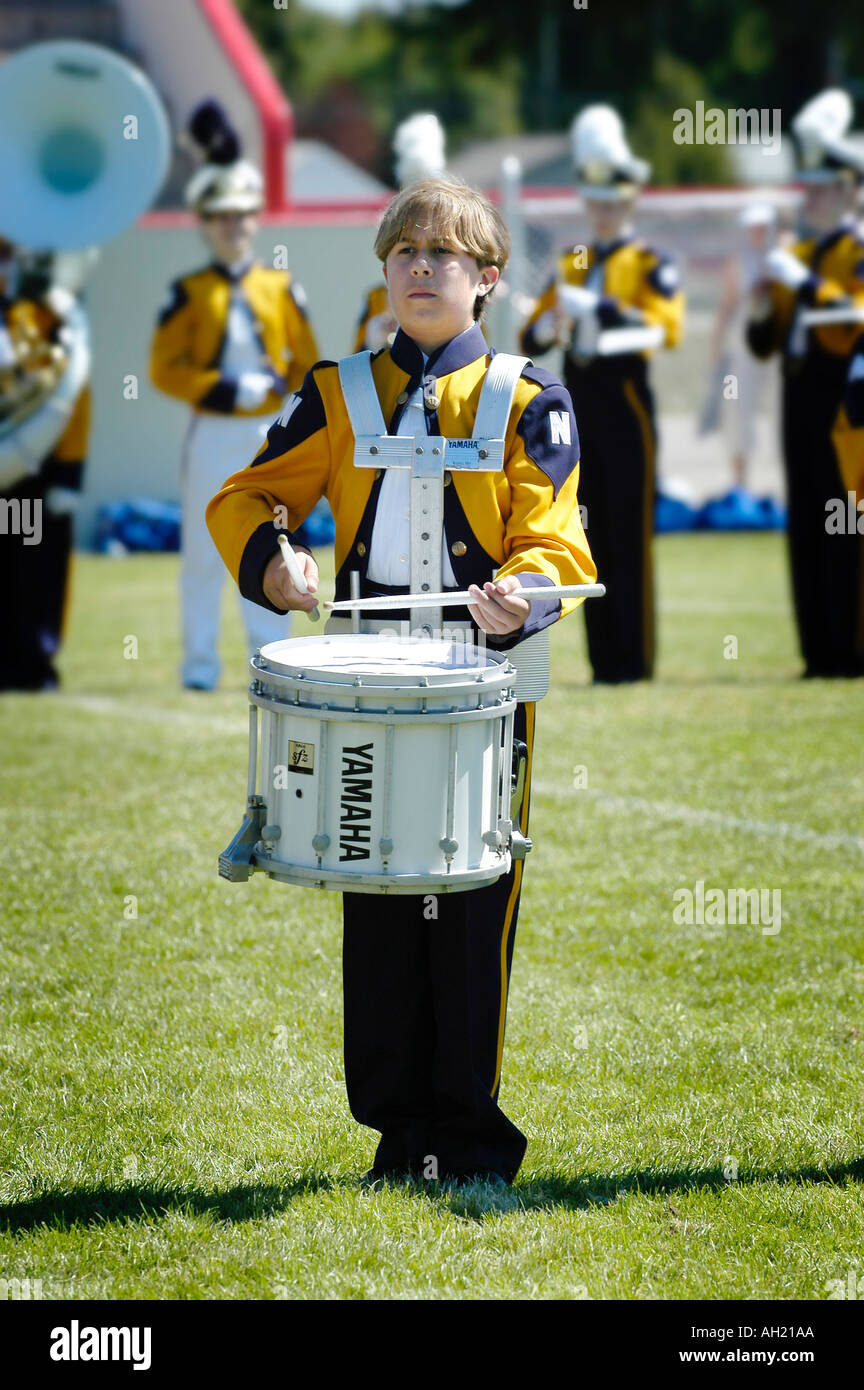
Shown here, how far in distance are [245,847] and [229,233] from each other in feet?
20.8

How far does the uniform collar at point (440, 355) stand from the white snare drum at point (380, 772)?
1.91ft

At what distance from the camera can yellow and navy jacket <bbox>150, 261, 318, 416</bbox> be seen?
8.80 meters

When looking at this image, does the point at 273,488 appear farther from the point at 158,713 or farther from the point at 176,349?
the point at 176,349

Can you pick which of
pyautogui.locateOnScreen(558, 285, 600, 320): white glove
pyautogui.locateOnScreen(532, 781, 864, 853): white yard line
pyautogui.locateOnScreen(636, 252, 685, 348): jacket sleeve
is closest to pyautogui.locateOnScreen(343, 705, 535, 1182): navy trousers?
pyautogui.locateOnScreen(532, 781, 864, 853): white yard line

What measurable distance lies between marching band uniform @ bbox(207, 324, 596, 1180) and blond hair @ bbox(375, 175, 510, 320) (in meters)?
0.17

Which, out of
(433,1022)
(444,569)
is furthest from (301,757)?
(433,1022)

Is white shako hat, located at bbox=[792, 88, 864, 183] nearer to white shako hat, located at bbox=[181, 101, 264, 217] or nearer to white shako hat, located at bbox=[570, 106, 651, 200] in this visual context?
white shako hat, located at bbox=[570, 106, 651, 200]

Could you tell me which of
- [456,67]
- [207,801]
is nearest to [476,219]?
[207,801]

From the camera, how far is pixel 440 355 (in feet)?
11.3

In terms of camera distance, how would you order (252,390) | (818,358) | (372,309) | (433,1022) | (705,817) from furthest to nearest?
(818,358) → (252,390) → (372,309) → (705,817) → (433,1022)

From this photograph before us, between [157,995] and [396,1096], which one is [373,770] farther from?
[157,995]

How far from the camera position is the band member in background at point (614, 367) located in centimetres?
884

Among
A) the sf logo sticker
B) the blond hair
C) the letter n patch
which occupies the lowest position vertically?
the sf logo sticker

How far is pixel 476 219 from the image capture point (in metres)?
3.39
